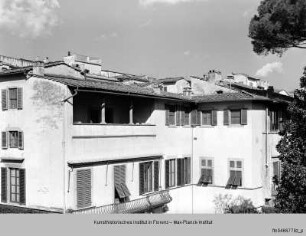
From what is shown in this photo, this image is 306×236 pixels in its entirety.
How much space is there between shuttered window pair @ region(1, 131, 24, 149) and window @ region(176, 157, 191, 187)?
10185mm

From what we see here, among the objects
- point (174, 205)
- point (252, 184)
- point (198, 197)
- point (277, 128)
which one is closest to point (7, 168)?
point (174, 205)

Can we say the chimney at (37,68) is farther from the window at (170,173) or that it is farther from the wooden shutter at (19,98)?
the window at (170,173)

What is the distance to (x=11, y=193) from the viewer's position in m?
21.9

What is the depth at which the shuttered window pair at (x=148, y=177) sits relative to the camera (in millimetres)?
24297

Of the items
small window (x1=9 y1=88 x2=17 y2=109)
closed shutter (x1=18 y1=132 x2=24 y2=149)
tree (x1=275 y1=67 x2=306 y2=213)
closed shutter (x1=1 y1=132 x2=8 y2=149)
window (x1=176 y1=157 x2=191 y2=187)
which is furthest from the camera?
window (x1=176 y1=157 x2=191 y2=187)

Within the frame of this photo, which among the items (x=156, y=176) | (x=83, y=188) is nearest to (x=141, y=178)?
(x=156, y=176)

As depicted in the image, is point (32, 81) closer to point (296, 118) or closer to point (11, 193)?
point (11, 193)

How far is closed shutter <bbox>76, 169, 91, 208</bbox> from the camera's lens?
66.8 ft

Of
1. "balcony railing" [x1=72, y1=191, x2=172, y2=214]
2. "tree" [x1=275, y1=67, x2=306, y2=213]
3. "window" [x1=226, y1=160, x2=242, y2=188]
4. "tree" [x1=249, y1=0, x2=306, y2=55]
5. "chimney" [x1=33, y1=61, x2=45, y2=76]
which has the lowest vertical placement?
"balcony railing" [x1=72, y1=191, x2=172, y2=214]

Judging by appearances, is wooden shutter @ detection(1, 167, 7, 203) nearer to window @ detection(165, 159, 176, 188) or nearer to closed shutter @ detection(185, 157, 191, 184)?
window @ detection(165, 159, 176, 188)

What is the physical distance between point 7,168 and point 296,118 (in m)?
13.8

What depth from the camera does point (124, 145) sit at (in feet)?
76.5

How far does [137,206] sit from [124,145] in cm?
322

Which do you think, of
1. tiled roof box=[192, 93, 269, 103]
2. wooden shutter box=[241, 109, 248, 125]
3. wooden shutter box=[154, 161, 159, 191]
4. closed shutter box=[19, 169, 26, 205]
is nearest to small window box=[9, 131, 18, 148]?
closed shutter box=[19, 169, 26, 205]
